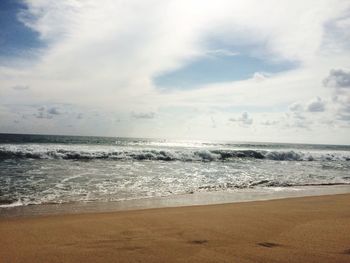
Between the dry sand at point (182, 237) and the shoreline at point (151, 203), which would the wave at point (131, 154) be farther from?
the dry sand at point (182, 237)

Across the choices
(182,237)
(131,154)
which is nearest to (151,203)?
(182,237)

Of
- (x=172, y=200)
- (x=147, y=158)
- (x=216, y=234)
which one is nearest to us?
(x=216, y=234)

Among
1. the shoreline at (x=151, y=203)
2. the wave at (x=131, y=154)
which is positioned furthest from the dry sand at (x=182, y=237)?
the wave at (x=131, y=154)

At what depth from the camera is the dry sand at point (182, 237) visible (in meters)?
3.95

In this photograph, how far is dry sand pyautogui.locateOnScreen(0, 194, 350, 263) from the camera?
3.95 m

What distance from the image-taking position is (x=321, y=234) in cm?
502

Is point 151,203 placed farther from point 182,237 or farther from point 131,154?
point 131,154

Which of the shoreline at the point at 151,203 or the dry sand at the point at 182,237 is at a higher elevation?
the dry sand at the point at 182,237

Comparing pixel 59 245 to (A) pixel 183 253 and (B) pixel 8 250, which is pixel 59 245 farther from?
(A) pixel 183 253

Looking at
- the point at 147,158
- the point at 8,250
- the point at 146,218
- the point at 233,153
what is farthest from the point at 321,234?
the point at 233,153

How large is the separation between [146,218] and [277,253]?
8.86 ft

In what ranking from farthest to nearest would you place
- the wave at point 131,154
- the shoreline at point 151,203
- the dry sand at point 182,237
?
the wave at point 131,154 < the shoreline at point 151,203 < the dry sand at point 182,237

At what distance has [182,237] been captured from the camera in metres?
4.80

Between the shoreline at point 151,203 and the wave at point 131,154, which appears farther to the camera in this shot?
the wave at point 131,154
